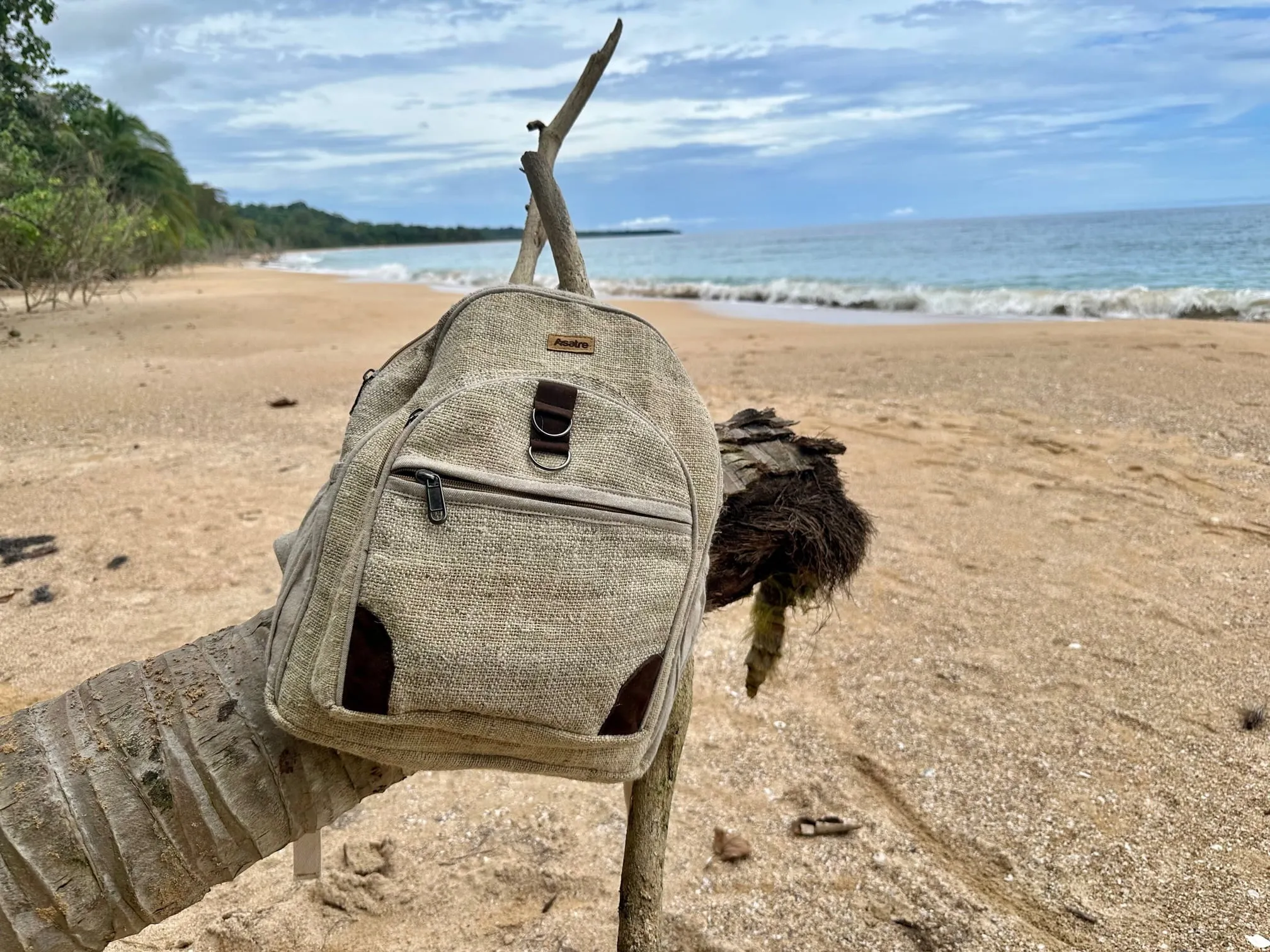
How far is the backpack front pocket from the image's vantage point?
109cm

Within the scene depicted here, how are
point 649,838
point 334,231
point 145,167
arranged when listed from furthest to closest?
point 334,231, point 145,167, point 649,838

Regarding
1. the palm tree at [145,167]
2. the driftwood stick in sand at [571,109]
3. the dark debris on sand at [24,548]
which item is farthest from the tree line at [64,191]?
the driftwood stick in sand at [571,109]

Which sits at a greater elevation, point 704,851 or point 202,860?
point 202,860

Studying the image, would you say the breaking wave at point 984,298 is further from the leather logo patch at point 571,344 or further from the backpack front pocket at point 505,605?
the backpack front pocket at point 505,605

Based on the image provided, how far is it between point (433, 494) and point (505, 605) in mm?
179

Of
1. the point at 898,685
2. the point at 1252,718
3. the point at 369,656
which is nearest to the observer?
the point at 369,656

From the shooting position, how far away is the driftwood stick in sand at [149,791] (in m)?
1.10

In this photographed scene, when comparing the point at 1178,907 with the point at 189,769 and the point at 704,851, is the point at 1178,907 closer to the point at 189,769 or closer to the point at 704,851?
the point at 704,851

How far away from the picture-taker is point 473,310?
1.37 metres

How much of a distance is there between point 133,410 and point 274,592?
414 cm

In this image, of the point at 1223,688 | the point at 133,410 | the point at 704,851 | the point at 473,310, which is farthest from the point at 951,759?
the point at 133,410

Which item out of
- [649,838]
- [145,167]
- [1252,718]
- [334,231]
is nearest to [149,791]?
[649,838]

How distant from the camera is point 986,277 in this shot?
844 inches

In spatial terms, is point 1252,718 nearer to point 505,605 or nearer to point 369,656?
point 505,605
